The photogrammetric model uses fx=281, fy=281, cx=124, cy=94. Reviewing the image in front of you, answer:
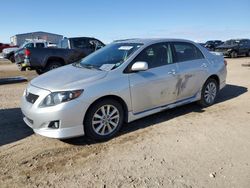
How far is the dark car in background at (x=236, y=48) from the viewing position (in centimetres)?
2444

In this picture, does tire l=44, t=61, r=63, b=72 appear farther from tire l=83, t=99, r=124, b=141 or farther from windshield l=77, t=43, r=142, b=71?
tire l=83, t=99, r=124, b=141

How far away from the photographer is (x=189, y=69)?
19.5ft

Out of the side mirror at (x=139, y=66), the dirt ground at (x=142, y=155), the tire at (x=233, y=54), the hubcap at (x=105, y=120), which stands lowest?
the dirt ground at (x=142, y=155)

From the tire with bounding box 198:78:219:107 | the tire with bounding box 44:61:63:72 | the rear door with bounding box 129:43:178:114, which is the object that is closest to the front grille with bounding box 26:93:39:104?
the rear door with bounding box 129:43:178:114

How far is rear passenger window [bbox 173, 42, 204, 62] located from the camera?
5.92 metres

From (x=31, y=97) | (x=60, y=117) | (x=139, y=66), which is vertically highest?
(x=139, y=66)

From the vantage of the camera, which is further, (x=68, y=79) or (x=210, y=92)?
(x=210, y=92)

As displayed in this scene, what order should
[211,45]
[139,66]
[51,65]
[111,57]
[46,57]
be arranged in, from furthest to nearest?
[211,45], [51,65], [46,57], [111,57], [139,66]

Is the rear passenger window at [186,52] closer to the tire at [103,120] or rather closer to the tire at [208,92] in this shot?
the tire at [208,92]

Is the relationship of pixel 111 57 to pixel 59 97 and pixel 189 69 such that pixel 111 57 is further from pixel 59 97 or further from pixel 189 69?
pixel 189 69

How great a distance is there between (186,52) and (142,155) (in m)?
2.94

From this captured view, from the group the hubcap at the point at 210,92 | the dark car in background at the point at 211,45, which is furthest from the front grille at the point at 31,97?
the dark car in background at the point at 211,45

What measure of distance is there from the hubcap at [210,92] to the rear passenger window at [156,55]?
1.45m

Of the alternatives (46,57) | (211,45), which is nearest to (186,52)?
(46,57)
